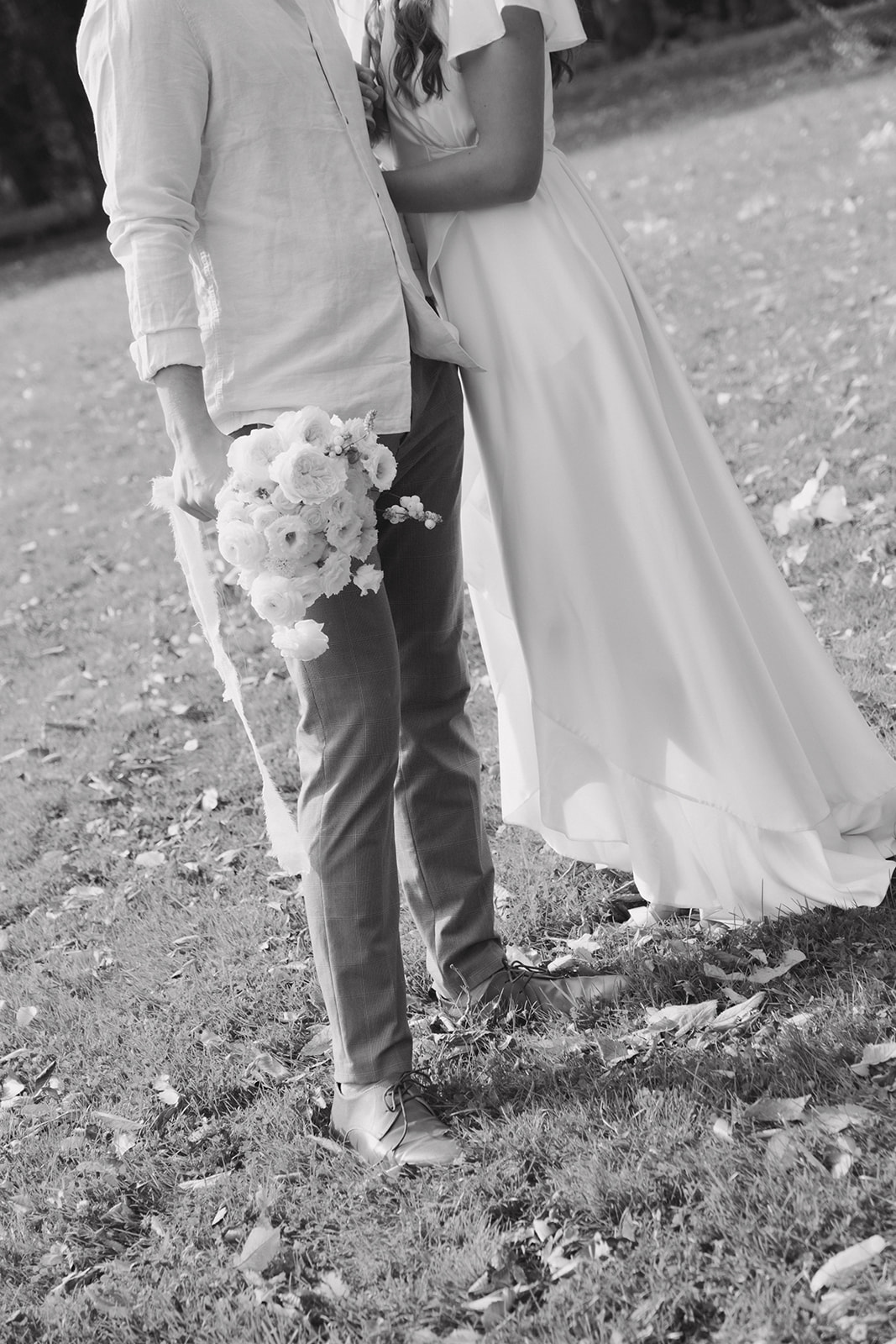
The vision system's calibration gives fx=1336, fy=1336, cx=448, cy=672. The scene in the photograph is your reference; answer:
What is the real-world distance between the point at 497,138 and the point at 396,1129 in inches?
78.9

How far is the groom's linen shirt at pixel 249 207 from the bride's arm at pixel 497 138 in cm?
20

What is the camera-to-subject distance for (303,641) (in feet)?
7.47

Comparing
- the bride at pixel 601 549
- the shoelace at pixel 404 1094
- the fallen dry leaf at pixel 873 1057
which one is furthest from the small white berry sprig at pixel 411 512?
the fallen dry leaf at pixel 873 1057

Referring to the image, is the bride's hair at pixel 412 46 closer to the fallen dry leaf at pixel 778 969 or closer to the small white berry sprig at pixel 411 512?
the small white berry sprig at pixel 411 512

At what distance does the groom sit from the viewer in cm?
234

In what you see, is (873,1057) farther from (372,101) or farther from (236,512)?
(372,101)

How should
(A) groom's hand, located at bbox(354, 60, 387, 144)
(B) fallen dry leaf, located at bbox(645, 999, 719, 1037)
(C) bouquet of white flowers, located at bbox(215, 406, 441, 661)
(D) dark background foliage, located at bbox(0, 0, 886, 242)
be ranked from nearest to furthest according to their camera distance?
1. (C) bouquet of white flowers, located at bbox(215, 406, 441, 661)
2. (A) groom's hand, located at bbox(354, 60, 387, 144)
3. (B) fallen dry leaf, located at bbox(645, 999, 719, 1037)
4. (D) dark background foliage, located at bbox(0, 0, 886, 242)

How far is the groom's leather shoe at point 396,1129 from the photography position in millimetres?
2639

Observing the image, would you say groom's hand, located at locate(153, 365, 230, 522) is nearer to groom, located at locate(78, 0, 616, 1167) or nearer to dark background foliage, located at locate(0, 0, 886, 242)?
groom, located at locate(78, 0, 616, 1167)

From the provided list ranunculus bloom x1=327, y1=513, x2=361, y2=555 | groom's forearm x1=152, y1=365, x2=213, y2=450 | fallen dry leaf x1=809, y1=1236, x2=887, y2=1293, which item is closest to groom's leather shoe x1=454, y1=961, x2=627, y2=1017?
fallen dry leaf x1=809, y1=1236, x2=887, y2=1293

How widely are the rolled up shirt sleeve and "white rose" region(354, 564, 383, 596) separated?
484 mm

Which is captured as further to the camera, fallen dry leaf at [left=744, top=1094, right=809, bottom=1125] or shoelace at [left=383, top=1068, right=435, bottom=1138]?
shoelace at [left=383, top=1068, right=435, bottom=1138]

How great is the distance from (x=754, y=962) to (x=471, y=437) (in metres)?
1.38

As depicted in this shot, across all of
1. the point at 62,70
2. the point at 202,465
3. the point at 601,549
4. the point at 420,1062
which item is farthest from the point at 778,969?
the point at 62,70
